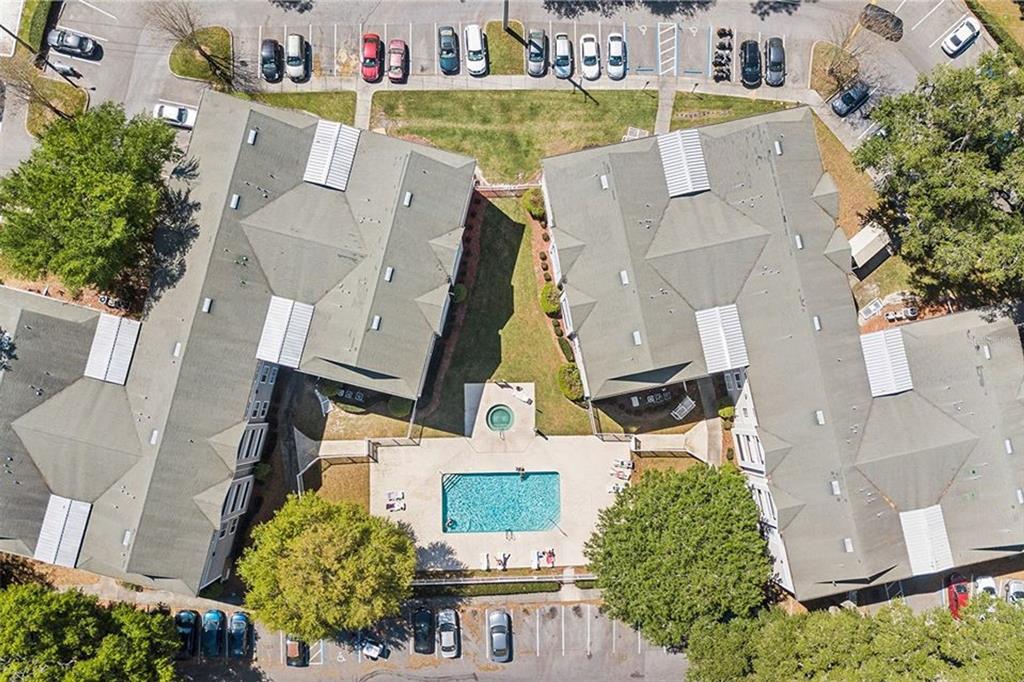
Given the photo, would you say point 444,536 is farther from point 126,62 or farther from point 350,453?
point 126,62

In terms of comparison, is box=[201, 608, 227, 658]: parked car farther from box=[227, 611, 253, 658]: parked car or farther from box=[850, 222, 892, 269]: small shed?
box=[850, 222, 892, 269]: small shed

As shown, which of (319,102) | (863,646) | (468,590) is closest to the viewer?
(863,646)

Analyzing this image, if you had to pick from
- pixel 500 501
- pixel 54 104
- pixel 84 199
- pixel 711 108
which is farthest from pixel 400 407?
pixel 54 104

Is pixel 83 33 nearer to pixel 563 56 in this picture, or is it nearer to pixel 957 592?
pixel 563 56

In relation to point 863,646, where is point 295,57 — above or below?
above

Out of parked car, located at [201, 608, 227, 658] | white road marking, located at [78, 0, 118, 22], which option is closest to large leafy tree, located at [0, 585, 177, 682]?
parked car, located at [201, 608, 227, 658]

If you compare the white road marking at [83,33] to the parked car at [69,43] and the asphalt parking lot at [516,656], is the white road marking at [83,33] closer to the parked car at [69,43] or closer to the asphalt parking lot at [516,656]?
the parked car at [69,43]
